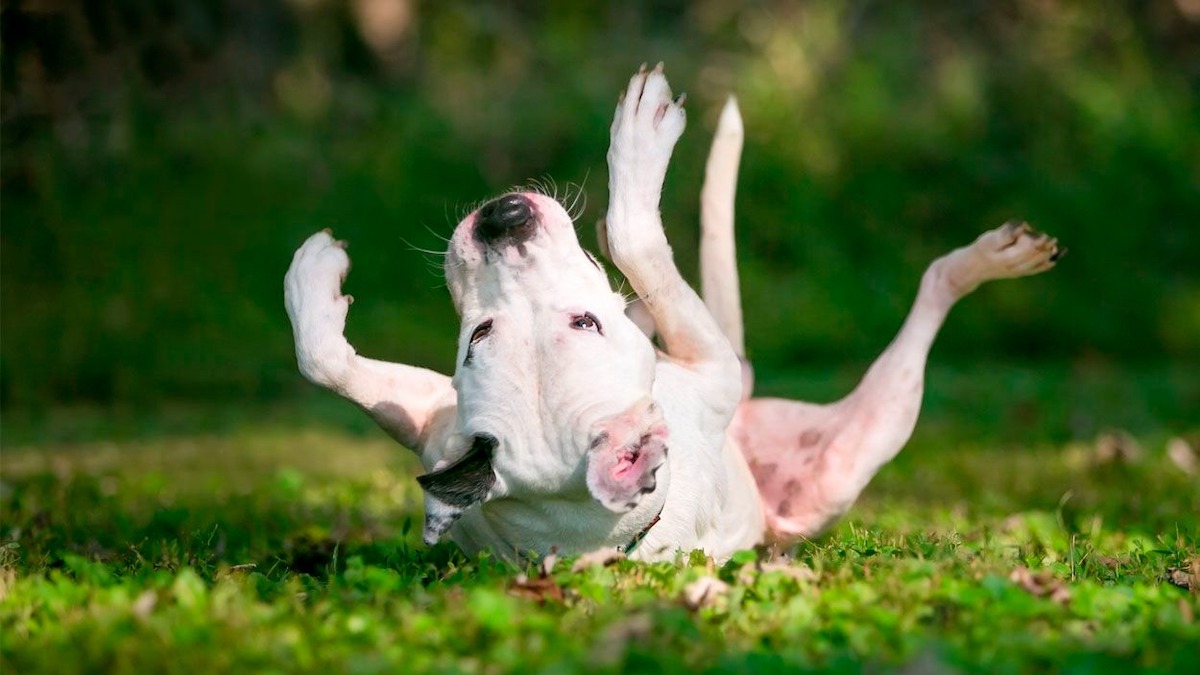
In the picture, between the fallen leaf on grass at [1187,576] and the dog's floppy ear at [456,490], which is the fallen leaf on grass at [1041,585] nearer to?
the fallen leaf on grass at [1187,576]

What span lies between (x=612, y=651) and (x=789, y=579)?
0.80 m

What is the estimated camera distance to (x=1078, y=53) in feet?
44.9

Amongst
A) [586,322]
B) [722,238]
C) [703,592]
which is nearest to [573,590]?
[703,592]

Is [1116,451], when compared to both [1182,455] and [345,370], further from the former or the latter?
[345,370]

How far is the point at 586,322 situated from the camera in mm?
4234

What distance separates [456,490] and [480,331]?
0.51 metres

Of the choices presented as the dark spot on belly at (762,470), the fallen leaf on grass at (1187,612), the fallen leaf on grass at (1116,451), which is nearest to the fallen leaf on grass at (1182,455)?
the fallen leaf on grass at (1116,451)

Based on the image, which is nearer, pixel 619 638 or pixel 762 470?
pixel 619 638

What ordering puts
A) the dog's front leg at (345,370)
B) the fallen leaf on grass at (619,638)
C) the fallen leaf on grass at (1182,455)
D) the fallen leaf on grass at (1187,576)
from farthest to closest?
the fallen leaf on grass at (1182,455) → the dog's front leg at (345,370) → the fallen leaf on grass at (1187,576) → the fallen leaf on grass at (619,638)

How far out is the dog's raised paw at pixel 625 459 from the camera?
382 centimetres

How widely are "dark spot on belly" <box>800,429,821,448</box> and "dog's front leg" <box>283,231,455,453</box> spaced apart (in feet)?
4.50

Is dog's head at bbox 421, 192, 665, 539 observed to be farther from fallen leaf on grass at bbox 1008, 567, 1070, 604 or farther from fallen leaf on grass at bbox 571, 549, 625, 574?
fallen leaf on grass at bbox 1008, 567, 1070, 604

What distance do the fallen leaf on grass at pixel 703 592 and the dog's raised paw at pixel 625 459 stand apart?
0.29 metres

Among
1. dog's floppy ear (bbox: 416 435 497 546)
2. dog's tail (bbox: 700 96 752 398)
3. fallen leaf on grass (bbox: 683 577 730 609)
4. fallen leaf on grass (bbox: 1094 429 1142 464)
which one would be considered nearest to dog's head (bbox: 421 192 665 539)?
dog's floppy ear (bbox: 416 435 497 546)
